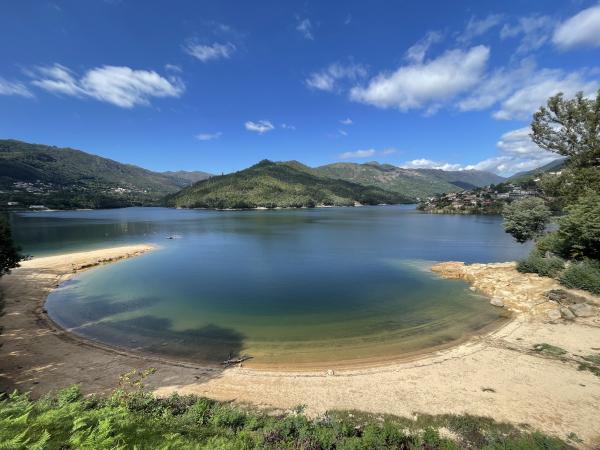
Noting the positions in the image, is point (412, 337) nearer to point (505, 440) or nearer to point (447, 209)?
point (505, 440)

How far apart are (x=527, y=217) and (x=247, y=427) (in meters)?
41.2

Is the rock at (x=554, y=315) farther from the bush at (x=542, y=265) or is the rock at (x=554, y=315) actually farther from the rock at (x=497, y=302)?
the bush at (x=542, y=265)

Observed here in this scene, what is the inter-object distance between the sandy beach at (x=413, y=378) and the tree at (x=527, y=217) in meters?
20.8

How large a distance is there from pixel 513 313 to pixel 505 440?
49.4 ft

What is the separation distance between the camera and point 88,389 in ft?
39.7

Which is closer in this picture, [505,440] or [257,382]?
[505,440]

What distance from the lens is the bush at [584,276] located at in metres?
21.3

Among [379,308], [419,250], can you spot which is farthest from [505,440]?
[419,250]

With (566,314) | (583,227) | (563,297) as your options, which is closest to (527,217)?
(583,227)

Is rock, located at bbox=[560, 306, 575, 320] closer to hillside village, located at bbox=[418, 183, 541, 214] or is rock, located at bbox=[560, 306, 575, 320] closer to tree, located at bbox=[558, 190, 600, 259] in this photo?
tree, located at bbox=[558, 190, 600, 259]

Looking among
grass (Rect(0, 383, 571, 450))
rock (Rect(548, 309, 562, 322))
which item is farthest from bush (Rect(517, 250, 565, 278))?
grass (Rect(0, 383, 571, 450))

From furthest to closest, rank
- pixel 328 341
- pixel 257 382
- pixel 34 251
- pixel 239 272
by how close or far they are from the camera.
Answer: pixel 34 251
pixel 239 272
pixel 328 341
pixel 257 382

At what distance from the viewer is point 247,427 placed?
349 inches

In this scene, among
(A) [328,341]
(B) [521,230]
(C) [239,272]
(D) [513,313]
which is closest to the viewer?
(A) [328,341]
